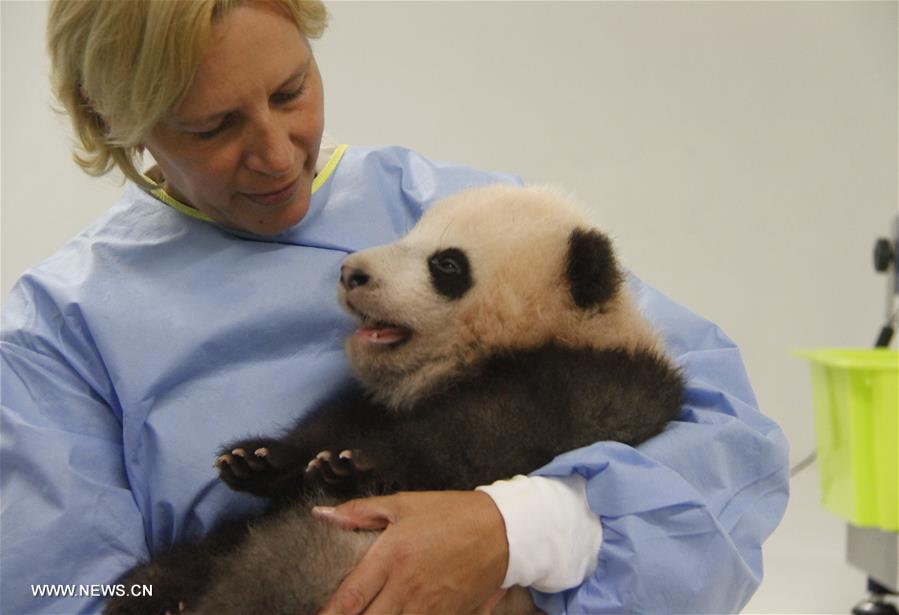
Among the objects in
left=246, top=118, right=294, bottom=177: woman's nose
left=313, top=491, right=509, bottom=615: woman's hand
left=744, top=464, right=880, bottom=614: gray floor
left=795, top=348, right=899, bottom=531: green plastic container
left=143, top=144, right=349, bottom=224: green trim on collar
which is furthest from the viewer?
left=143, top=144, right=349, bottom=224: green trim on collar

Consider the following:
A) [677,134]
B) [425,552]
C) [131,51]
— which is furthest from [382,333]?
[677,134]

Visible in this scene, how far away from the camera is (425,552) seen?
53.7 inches

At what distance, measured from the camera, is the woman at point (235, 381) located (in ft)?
4.70

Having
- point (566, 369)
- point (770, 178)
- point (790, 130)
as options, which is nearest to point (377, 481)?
point (566, 369)

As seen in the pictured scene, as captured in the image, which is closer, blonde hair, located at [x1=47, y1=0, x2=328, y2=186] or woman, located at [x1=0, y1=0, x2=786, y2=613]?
woman, located at [x1=0, y1=0, x2=786, y2=613]

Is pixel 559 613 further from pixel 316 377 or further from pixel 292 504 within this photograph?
pixel 316 377

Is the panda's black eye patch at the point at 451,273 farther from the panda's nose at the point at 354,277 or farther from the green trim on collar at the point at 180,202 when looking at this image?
the green trim on collar at the point at 180,202

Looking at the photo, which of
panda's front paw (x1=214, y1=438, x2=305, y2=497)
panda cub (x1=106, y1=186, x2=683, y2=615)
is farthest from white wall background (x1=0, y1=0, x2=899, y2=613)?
panda's front paw (x1=214, y1=438, x2=305, y2=497)

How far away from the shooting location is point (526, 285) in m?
1.63

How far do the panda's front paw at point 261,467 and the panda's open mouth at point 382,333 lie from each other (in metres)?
0.25

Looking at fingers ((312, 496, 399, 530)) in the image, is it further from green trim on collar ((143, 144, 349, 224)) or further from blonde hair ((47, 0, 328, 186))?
green trim on collar ((143, 144, 349, 224))

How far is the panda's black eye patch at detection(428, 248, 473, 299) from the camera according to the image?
1650 millimetres

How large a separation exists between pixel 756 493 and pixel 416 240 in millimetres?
770

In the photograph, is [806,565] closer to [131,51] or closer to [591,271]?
[591,271]
